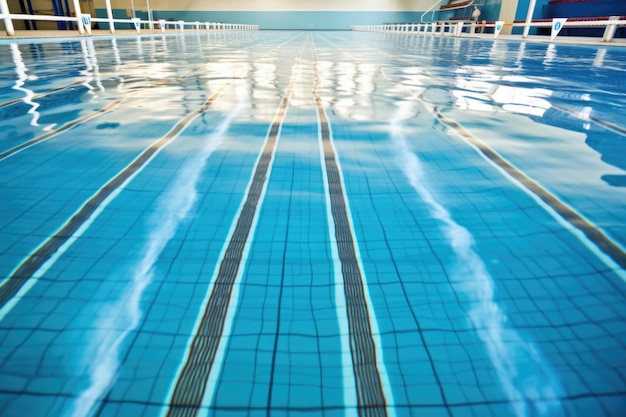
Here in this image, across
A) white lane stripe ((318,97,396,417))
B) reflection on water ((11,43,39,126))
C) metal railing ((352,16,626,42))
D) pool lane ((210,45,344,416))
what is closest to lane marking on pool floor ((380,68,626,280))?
white lane stripe ((318,97,396,417))

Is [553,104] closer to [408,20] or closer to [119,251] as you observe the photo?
[119,251]

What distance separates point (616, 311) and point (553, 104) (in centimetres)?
276

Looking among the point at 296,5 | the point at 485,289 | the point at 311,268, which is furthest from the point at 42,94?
the point at 296,5

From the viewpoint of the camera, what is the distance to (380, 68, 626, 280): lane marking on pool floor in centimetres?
115

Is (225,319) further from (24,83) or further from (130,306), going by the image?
(24,83)

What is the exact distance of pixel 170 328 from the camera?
88cm

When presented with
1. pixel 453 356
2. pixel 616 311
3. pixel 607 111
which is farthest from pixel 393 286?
pixel 607 111

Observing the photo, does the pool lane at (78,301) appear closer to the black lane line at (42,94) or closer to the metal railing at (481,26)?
the black lane line at (42,94)

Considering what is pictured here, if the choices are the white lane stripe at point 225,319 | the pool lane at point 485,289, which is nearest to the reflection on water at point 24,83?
the white lane stripe at point 225,319

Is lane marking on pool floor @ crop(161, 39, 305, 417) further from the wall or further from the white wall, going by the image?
the wall

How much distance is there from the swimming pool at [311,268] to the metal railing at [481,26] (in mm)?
8865

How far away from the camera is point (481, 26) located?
52.9 feet

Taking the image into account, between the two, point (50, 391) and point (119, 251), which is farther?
point (119, 251)

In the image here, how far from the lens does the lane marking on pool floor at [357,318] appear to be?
73 cm
